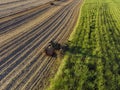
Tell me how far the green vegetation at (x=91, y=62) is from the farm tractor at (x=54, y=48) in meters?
0.54

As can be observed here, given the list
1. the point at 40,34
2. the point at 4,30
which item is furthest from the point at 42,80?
the point at 4,30

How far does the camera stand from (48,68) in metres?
14.5

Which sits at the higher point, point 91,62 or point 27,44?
point 91,62

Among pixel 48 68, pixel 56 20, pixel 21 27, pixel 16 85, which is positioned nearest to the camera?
pixel 16 85

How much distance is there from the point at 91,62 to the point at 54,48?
341cm

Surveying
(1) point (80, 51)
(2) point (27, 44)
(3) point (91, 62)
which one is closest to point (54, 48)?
(1) point (80, 51)

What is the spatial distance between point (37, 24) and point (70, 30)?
13.4 ft

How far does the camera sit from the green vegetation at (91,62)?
498 inches

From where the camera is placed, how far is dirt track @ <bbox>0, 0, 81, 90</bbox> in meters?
13.0

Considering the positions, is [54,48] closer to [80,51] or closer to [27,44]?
[80,51]

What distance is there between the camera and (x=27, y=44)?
18344mm

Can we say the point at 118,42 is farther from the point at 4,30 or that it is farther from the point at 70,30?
the point at 4,30

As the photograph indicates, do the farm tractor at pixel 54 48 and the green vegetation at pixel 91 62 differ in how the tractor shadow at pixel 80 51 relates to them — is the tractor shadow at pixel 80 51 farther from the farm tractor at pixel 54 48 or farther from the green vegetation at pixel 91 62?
the farm tractor at pixel 54 48

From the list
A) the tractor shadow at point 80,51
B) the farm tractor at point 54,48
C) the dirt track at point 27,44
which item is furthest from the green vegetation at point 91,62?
the dirt track at point 27,44
